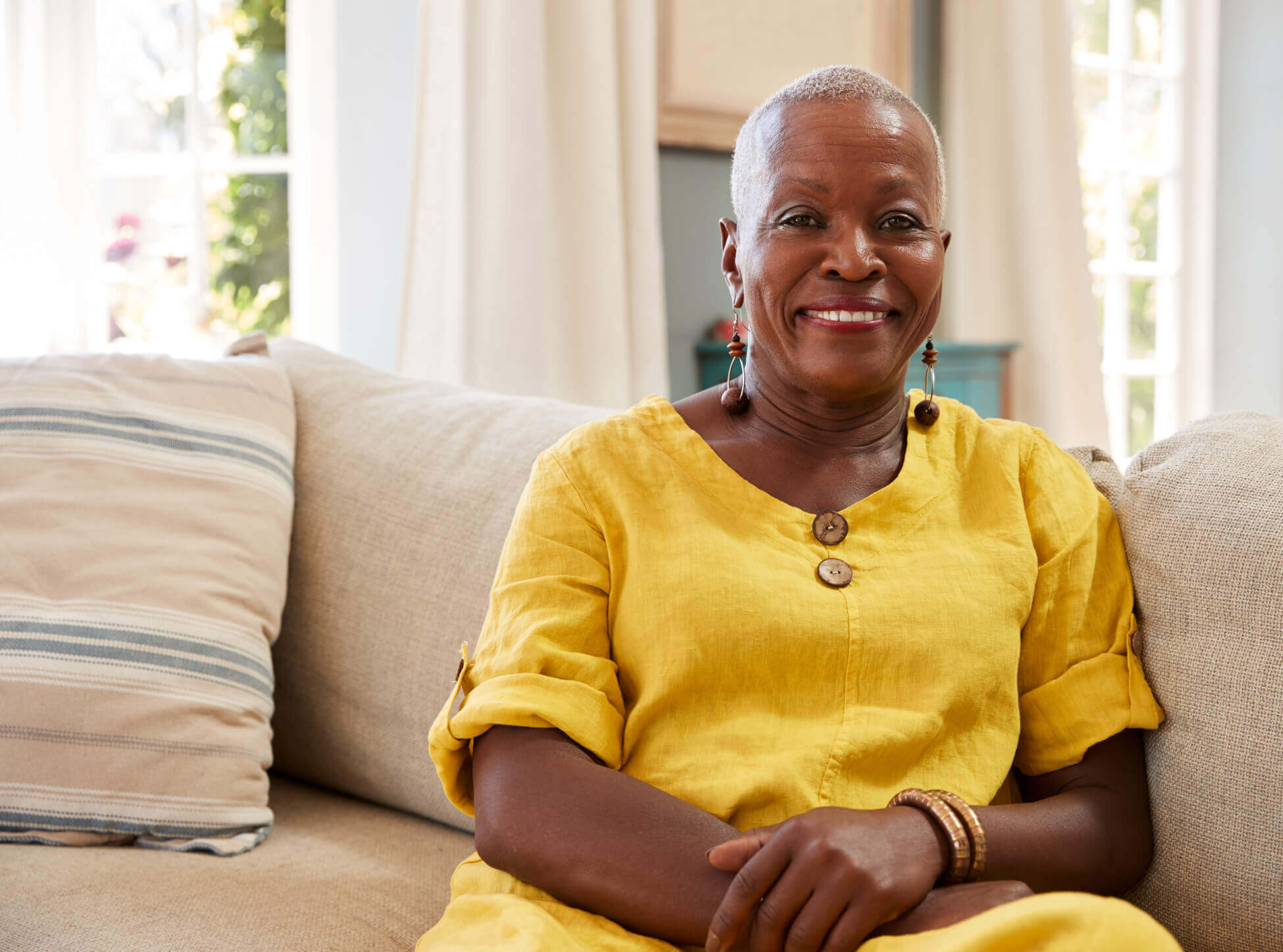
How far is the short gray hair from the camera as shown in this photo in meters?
1.05

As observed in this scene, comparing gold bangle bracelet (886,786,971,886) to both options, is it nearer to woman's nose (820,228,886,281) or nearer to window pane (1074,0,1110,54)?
woman's nose (820,228,886,281)

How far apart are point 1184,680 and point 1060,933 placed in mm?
416

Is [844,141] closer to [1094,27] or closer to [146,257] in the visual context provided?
[146,257]

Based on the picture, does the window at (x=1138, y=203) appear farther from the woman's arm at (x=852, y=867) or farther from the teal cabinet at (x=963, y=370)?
A: the woman's arm at (x=852, y=867)

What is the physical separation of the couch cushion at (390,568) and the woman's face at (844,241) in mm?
463

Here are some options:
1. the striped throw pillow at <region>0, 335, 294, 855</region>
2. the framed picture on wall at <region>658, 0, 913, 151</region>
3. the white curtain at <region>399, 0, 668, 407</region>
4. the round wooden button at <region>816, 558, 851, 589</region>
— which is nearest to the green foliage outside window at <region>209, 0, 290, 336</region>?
the white curtain at <region>399, 0, 668, 407</region>

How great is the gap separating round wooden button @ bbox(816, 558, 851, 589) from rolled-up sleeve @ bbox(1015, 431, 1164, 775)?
0.20m

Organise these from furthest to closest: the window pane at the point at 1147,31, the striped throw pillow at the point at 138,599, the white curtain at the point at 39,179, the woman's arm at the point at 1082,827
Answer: the window pane at the point at 1147,31
the white curtain at the point at 39,179
the striped throw pillow at the point at 138,599
the woman's arm at the point at 1082,827

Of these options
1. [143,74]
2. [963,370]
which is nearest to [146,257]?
[143,74]

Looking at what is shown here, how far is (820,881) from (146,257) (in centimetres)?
233

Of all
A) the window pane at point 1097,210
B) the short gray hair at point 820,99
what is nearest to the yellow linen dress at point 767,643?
the short gray hair at point 820,99

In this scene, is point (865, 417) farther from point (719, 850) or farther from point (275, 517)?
point (275, 517)

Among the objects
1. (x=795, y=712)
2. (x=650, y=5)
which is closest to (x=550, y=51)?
(x=650, y=5)

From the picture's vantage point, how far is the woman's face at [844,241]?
3.39 feet
